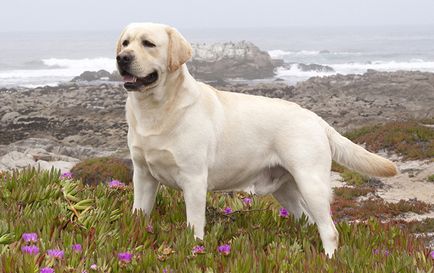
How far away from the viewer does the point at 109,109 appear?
4031cm

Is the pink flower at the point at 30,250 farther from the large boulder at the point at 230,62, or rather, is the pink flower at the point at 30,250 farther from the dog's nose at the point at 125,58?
the large boulder at the point at 230,62

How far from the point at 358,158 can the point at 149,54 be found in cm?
249

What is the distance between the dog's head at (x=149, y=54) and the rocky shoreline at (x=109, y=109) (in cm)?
1647

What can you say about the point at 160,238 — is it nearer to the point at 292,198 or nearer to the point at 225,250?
the point at 225,250

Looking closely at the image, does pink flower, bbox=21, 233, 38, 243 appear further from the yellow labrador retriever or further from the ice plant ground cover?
the yellow labrador retriever

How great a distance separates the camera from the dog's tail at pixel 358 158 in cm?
647

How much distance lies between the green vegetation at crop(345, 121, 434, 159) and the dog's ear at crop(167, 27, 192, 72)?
51.3ft

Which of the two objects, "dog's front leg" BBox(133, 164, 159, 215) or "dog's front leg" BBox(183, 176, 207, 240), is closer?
"dog's front leg" BBox(183, 176, 207, 240)

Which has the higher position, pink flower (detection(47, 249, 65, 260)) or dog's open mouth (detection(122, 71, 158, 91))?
dog's open mouth (detection(122, 71, 158, 91))

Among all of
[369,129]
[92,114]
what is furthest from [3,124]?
[369,129]

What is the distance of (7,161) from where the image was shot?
21359mm

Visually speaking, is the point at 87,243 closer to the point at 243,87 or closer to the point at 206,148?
the point at 206,148

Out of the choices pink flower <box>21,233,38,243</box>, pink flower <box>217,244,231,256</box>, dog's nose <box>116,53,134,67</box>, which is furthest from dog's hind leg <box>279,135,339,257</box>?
pink flower <box>21,233,38,243</box>

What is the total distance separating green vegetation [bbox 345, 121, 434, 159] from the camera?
2012cm
